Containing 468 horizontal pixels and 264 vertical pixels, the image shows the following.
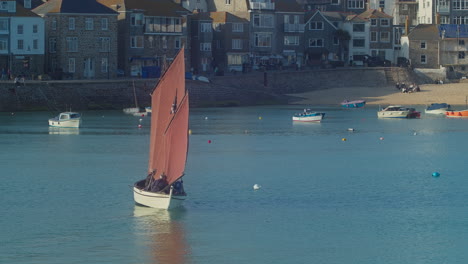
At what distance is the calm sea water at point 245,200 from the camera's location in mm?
48062

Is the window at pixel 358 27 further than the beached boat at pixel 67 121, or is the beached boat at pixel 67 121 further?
the window at pixel 358 27

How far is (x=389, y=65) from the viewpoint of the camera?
166 meters

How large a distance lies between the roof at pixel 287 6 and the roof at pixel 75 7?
113 ft

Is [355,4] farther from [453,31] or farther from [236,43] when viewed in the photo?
[236,43]

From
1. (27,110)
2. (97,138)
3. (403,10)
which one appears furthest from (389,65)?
(97,138)

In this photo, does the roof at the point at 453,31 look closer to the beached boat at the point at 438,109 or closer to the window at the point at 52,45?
the beached boat at the point at 438,109

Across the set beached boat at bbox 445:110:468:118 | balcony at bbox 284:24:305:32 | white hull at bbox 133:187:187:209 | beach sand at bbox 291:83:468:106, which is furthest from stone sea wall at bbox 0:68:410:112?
white hull at bbox 133:187:187:209

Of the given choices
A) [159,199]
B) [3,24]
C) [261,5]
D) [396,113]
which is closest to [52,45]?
[3,24]

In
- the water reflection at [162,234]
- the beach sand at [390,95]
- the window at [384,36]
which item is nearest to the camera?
the water reflection at [162,234]

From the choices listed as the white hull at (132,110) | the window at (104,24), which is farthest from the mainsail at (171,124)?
the window at (104,24)

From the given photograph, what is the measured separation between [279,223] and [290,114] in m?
76.9

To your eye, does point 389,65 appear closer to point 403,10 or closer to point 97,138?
point 403,10

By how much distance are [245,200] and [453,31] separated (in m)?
119

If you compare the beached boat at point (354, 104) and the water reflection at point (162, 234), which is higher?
the beached boat at point (354, 104)
